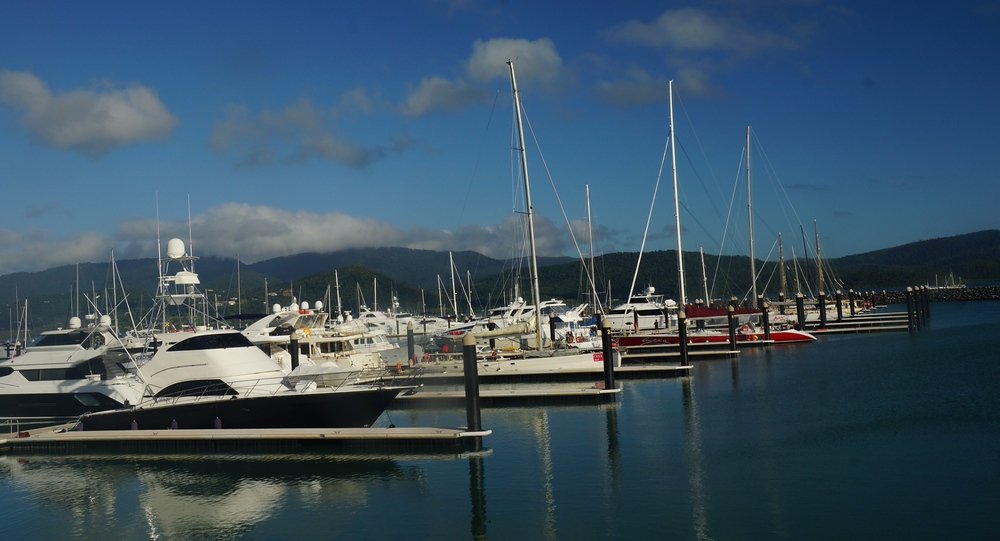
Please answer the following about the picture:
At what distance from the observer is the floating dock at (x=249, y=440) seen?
23641mm

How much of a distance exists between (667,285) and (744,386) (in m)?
147

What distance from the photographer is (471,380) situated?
22844 millimetres

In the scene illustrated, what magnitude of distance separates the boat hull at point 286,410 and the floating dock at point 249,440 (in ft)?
1.96

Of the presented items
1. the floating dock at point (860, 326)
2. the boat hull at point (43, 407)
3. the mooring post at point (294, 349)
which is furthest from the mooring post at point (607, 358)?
the floating dock at point (860, 326)

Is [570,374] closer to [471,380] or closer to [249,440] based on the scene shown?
[471,380]

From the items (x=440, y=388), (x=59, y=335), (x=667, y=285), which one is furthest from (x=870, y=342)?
(x=667, y=285)

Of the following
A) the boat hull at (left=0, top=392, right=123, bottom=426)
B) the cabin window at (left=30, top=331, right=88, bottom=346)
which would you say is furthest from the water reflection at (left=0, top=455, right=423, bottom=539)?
the cabin window at (left=30, top=331, right=88, bottom=346)

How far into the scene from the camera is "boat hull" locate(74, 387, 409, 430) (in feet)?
85.3

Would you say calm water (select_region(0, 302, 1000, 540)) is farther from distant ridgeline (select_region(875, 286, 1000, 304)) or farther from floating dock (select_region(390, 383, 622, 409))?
distant ridgeline (select_region(875, 286, 1000, 304))

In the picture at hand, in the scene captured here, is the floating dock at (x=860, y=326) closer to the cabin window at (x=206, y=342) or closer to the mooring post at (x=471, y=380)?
the mooring post at (x=471, y=380)

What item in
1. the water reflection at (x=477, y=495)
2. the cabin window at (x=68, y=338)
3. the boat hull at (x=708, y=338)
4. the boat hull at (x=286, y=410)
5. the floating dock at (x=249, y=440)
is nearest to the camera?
the water reflection at (x=477, y=495)

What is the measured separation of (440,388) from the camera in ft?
95.1

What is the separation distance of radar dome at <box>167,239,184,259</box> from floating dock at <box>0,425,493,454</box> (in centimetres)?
767

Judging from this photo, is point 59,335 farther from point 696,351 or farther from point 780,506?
point 696,351
